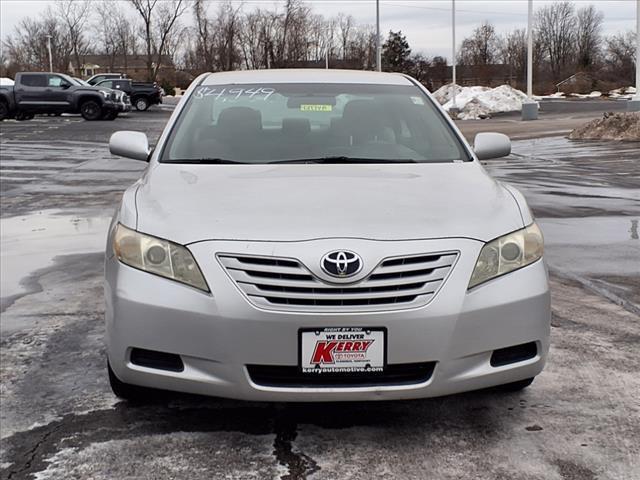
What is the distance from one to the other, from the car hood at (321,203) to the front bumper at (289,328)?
0.09 m

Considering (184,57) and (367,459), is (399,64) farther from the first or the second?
(367,459)

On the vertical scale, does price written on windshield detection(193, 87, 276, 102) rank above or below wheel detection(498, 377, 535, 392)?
above

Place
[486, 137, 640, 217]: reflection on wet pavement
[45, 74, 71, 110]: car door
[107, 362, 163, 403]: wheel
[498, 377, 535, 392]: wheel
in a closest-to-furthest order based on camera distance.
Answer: [107, 362, 163, 403]: wheel < [498, 377, 535, 392]: wheel < [486, 137, 640, 217]: reflection on wet pavement < [45, 74, 71, 110]: car door

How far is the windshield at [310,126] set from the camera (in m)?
4.42

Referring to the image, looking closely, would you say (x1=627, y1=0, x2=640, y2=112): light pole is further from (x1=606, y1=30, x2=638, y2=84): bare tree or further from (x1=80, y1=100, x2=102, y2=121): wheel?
(x1=606, y1=30, x2=638, y2=84): bare tree

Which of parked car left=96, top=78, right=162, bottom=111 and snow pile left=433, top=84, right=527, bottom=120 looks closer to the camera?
snow pile left=433, top=84, right=527, bottom=120

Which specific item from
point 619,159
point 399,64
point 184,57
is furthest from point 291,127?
point 184,57

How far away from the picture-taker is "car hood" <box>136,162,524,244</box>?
3223 millimetres

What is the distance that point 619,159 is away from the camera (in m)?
15.2

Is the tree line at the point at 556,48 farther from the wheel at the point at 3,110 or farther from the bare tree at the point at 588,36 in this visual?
the wheel at the point at 3,110

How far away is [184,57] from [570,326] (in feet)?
308

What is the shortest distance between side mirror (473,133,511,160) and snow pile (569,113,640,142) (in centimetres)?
1487

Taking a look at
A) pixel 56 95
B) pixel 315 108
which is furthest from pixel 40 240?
pixel 56 95

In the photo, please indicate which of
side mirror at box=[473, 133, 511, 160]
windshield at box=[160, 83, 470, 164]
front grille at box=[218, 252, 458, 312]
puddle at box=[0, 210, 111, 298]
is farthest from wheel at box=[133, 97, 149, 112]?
front grille at box=[218, 252, 458, 312]
